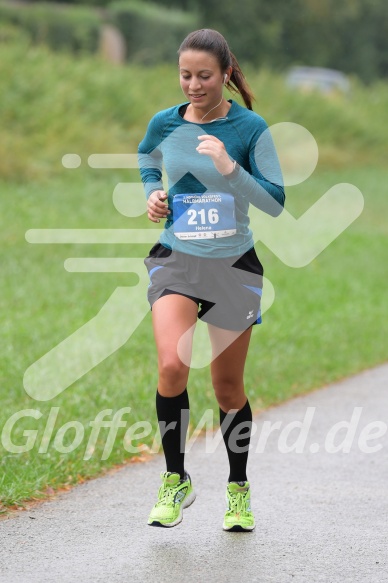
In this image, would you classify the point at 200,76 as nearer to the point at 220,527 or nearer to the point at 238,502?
the point at 238,502

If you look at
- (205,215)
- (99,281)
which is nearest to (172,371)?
(205,215)

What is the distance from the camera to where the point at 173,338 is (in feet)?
15.7

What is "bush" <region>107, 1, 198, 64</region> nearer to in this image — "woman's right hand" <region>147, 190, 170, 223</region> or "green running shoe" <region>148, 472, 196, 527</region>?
"woman's right hand" <region>147, 190, 170, 223</region>

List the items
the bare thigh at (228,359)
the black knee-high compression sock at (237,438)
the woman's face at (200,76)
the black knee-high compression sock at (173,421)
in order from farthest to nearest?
1. the black knee-high compression sock at (237,438)
2. the bare thigh at (228,359)
3. the black knee-high compression sock at (173,421)
4. the woman's face at (200,76)

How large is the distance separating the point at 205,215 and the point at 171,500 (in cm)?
117

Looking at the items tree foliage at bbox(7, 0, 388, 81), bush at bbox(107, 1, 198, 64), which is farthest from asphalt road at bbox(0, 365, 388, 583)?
tree foliage at bbox(7, 0, 388, 81)

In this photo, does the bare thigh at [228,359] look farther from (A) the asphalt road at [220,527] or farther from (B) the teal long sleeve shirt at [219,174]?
(A) the asphalt road at [220,527]

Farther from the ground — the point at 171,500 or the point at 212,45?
the point at 212,45

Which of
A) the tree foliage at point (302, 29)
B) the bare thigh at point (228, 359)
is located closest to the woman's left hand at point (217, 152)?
the bare thigh at point (228, 359)

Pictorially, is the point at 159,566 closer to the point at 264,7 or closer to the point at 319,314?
the point at 319,314

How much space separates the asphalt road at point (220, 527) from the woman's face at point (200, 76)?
5.81 ft

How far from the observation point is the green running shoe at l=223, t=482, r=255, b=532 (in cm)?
502

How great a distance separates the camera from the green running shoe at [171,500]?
15.9 feet

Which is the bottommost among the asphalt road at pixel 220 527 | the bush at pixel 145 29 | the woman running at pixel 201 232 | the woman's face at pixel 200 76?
the asphalt road at pixel 220 527
